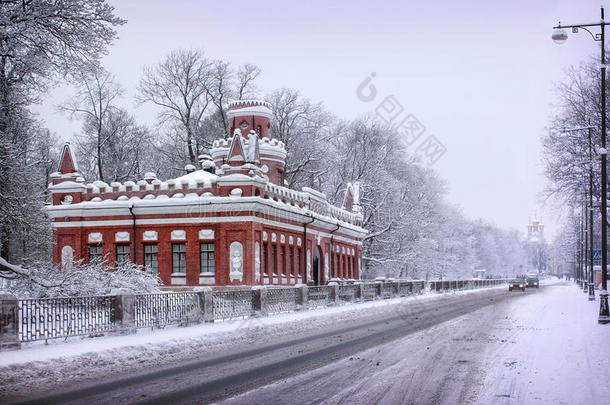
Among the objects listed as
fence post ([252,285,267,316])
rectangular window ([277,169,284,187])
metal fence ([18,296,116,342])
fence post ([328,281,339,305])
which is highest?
rectangular window ([277,169,284,187])

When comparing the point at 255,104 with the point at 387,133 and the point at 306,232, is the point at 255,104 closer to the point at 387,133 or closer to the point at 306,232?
the point at 306,232

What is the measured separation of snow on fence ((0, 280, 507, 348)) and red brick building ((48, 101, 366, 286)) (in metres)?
4.95

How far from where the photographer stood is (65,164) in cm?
3619

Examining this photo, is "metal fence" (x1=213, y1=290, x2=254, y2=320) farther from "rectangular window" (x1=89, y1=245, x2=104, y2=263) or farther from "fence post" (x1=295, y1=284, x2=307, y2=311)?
"rectangular window" (x1=89, y1=245, x2=104, y2=263)

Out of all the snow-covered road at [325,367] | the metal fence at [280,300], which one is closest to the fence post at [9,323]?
the snow-covered road at [325,367]

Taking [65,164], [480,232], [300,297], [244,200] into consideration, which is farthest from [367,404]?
[480,232]

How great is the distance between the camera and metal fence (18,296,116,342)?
15180 mm

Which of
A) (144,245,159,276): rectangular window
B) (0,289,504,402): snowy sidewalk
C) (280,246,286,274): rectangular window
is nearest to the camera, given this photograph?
(0,289,504,402): snowy sidewalk

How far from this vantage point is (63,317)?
53.3 feet

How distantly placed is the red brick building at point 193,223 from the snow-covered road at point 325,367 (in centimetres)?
1175

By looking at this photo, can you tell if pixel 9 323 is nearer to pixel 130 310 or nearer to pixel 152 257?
pixel 130 310

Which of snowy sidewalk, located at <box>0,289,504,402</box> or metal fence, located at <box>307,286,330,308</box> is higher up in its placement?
snowy sidewalk, located at <box>0,289,504,402</box>

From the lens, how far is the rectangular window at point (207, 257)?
3338cm

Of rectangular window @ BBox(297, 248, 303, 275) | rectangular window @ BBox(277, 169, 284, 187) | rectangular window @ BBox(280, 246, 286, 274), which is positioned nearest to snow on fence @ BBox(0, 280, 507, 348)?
rectangular window @ BBox(280, 246, 286, 274)
